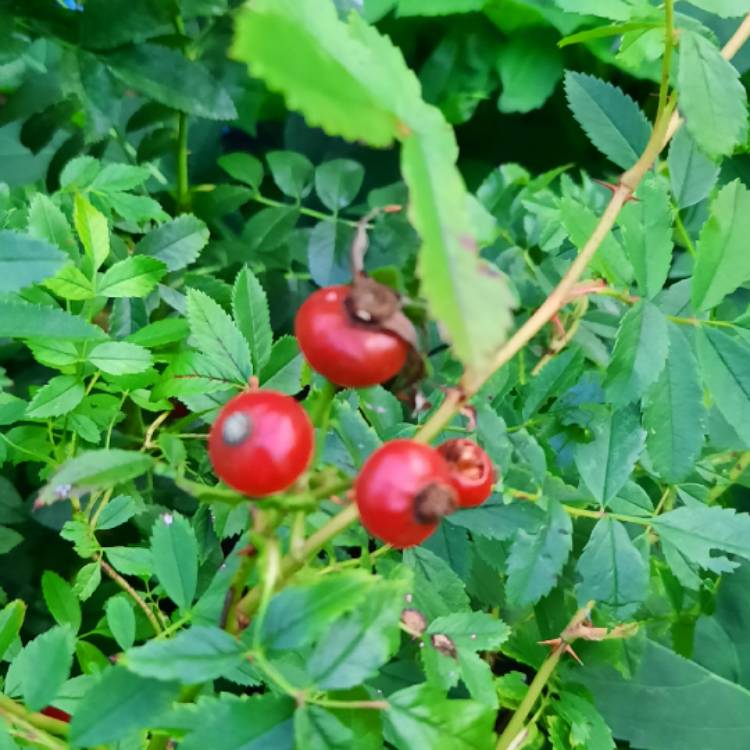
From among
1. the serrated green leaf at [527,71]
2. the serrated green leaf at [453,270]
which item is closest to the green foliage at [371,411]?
the serrated green leaf at [453,270]

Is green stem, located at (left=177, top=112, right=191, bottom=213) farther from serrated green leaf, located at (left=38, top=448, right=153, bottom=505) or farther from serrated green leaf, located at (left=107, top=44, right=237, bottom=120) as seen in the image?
serrated green leaf, located at (left=38, top=448, right=153, bottom=505)

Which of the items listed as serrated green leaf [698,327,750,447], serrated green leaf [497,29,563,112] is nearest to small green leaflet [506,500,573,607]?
serrated green leaf [698,327,750,447]

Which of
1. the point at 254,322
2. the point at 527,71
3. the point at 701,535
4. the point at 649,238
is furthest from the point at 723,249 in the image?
the point at 527,71

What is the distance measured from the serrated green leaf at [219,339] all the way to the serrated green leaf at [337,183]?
43 centimetres

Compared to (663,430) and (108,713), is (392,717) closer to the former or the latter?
(108,713)

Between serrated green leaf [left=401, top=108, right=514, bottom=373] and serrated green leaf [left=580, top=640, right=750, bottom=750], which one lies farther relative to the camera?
serrated green leaf [left=580, top=640, right=750, bottom=750]

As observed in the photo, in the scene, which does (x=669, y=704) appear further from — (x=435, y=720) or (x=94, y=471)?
(x=94, y=471)

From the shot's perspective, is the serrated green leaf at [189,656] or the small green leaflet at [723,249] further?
the small green leaflet at [723,249]

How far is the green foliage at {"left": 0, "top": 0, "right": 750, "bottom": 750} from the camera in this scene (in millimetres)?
278

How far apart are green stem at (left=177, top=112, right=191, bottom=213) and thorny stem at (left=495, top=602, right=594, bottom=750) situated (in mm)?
571

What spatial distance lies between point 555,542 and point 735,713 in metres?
0.32

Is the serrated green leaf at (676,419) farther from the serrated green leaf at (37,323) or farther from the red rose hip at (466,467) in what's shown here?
the serrated green leaf at (37,323)

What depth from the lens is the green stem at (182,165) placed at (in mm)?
809

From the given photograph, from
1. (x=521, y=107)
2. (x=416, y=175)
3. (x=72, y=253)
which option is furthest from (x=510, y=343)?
(x=521, y=107)
